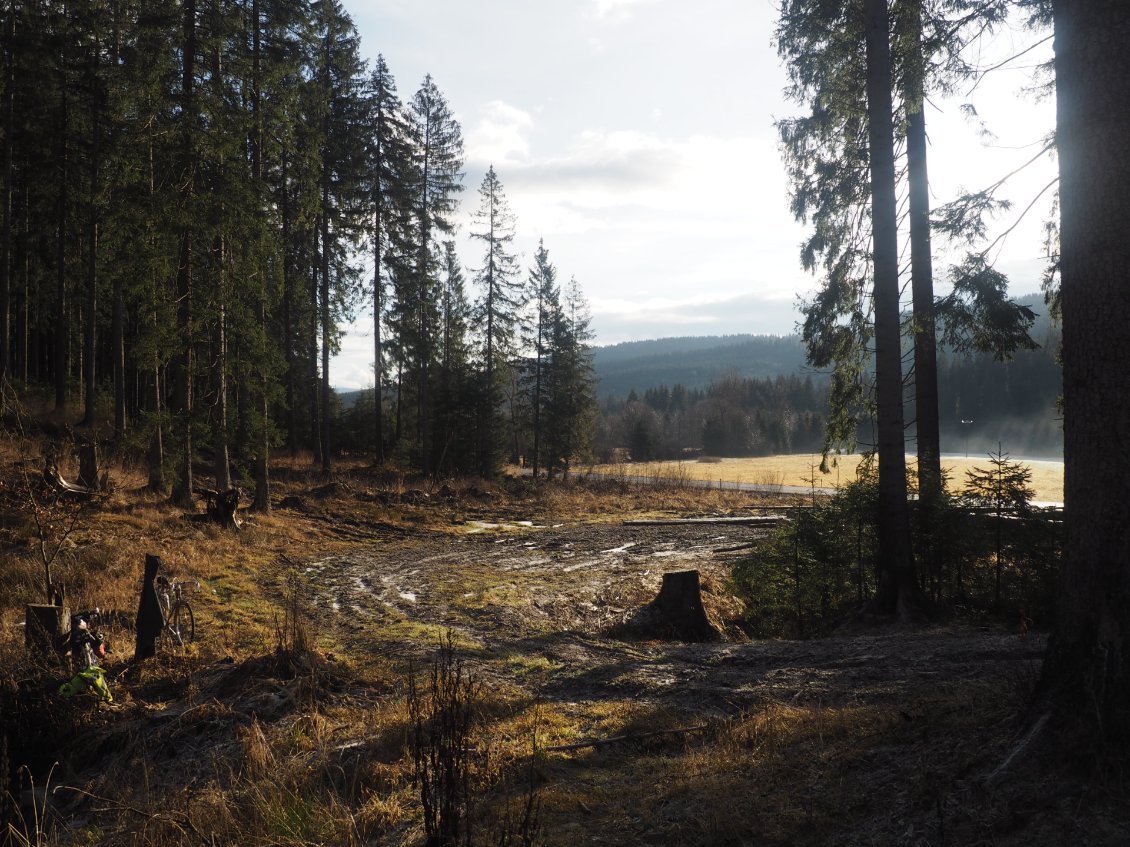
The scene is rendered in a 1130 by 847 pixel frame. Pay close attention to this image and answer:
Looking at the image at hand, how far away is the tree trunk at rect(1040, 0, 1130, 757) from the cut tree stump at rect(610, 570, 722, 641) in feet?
20.7

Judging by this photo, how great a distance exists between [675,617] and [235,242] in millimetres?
12238

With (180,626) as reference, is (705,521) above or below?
below

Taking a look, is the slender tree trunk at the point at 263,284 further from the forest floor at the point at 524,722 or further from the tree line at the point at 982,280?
the tree line at the point at 982,280

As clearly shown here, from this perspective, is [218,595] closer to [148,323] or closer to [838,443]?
[148,323]

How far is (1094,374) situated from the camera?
3.71 metres

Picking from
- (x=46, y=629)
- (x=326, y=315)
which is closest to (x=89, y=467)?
(x=46, y=629)

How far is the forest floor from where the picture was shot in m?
3.65

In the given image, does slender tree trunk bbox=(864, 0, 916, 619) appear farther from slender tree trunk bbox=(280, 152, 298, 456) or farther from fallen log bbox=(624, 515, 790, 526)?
slender tree trunk bbox=(280, 152, 298, 456)

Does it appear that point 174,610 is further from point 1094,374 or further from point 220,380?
point 1094,374

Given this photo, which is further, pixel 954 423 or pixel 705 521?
pixel 954 423

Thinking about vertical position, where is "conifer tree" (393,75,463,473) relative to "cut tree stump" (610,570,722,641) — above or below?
above

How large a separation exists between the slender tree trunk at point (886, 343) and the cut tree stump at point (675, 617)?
2288 mm

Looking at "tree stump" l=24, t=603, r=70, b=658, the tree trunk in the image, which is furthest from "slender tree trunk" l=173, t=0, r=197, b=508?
the tree trunk

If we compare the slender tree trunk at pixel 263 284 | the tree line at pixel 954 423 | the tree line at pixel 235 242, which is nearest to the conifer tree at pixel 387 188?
the tree line at pixel 235 242
